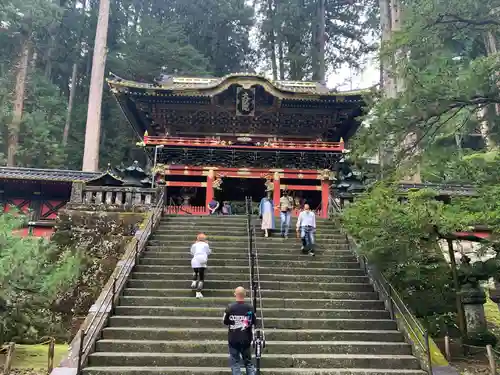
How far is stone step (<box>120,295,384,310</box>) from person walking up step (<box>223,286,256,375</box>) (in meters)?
2.59

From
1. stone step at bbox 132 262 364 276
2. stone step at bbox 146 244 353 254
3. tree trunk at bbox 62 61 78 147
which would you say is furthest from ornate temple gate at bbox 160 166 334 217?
tree trunk at bbox 62 61 78 147

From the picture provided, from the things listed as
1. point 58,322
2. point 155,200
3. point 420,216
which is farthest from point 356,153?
point 58,322

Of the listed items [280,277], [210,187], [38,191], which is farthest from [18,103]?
[280,277]

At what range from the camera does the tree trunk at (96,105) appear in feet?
70.6

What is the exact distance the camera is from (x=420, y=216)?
7.08 metres

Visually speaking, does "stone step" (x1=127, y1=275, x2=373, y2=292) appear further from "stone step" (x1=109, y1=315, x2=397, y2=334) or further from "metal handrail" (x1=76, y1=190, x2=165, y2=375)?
"stone step" (x1=109, y1=315, x2=397, y2=334)

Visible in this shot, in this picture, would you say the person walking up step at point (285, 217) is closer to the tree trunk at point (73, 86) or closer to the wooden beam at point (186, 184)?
the wooden beam at point (186, 184)

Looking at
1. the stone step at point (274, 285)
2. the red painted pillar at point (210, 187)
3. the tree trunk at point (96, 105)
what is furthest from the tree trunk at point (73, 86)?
the stone step at point (274, 285)

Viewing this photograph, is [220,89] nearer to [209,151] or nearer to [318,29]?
[209,151]

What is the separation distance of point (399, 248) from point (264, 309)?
101 inches

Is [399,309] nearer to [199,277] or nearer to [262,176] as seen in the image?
[199,277]

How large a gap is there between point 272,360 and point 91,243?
22.1 ft

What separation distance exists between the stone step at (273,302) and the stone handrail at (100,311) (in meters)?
0.38

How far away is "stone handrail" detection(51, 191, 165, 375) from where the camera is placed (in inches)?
220
